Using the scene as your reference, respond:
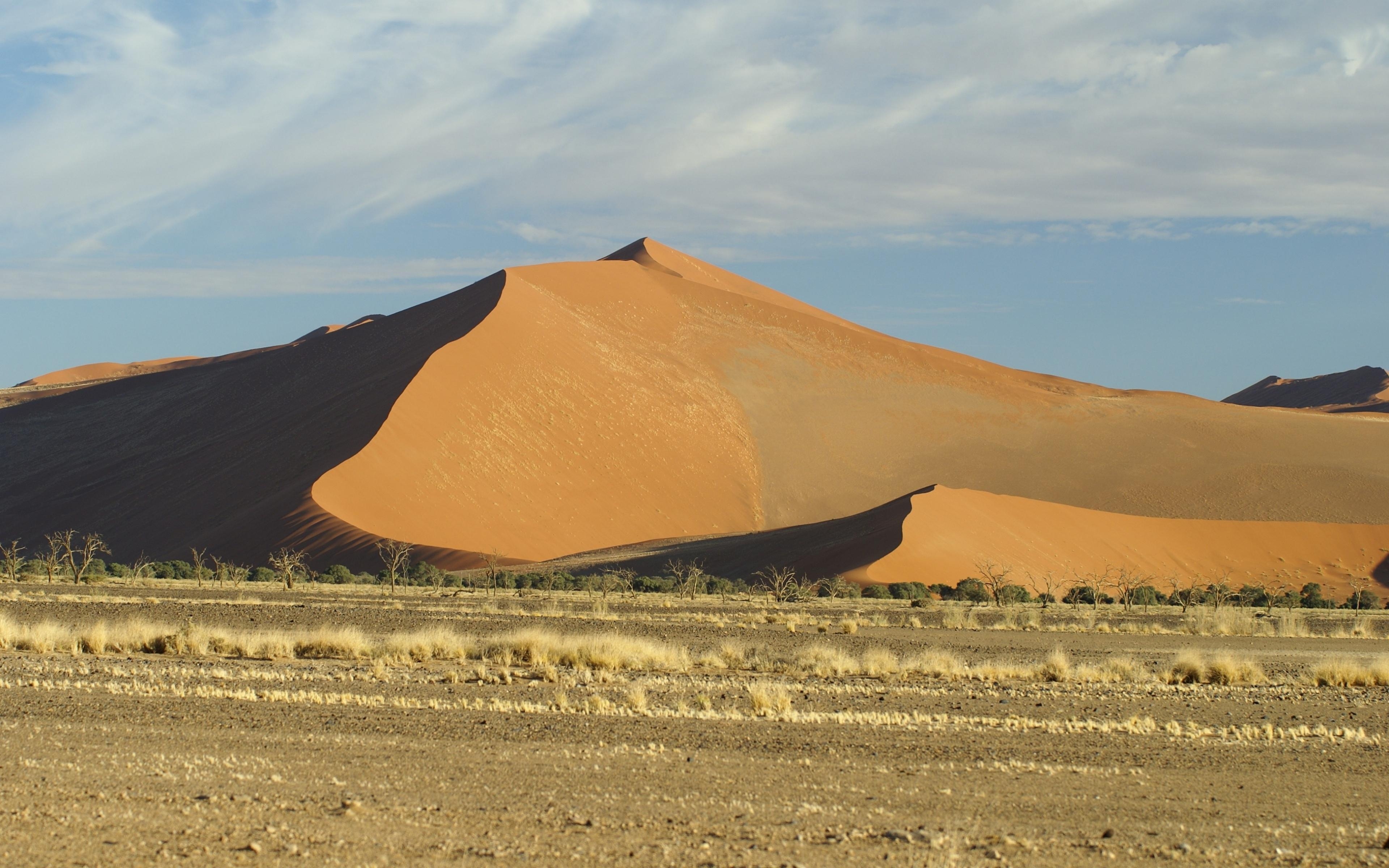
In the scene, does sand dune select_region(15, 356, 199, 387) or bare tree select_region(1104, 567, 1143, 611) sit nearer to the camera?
bare tree select_region(1104, 567, 1143, 611)

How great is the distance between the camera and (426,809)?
702 centimetres

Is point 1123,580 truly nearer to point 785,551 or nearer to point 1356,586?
point 1356,586

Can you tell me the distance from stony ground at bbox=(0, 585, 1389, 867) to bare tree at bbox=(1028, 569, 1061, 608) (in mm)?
23384

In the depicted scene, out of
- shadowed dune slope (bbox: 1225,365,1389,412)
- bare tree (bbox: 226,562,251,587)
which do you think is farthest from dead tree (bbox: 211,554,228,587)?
shadowed dune slope (bbox: 1225,365,1389,412)

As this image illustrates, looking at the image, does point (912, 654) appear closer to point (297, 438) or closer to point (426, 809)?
point (426, 809)

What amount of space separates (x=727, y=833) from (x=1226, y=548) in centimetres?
4751

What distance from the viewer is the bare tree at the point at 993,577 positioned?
3662cm

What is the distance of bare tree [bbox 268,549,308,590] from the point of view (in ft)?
116

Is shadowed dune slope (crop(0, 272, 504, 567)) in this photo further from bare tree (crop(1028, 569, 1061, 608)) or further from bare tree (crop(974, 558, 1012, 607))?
bare tree (crop(1028, 569, 1061, 608))

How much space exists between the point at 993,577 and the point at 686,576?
10.2 metres

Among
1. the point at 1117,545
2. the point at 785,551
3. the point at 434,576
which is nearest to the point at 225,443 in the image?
the point at 434,576

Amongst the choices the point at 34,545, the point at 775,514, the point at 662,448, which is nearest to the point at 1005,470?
the point at 775,514

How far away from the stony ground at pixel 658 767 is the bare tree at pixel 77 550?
2174 centimetres

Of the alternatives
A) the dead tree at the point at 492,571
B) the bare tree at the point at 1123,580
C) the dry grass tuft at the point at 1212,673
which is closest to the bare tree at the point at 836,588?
the bare tree at the point at 1123,580
